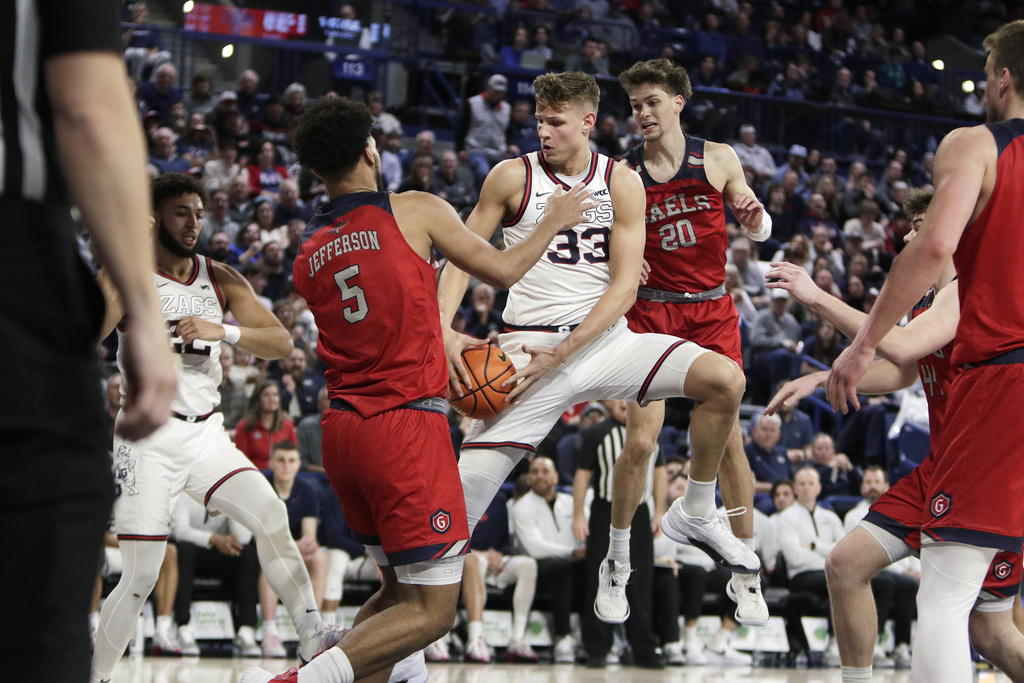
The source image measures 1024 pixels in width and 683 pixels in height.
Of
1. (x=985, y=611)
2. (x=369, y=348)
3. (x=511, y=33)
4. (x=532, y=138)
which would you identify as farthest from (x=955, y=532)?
(x=511, y=33)

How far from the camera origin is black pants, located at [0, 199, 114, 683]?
158 centimetres

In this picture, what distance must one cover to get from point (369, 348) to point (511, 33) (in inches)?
577

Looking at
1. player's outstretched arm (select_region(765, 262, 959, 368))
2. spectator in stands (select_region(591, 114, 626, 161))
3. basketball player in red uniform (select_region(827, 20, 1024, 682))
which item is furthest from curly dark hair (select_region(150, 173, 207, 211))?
spectator in stands (select_region(591, 114, 626, 161))

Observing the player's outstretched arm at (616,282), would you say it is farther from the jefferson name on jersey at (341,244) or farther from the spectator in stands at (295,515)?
the spectator in stands at (295,515)

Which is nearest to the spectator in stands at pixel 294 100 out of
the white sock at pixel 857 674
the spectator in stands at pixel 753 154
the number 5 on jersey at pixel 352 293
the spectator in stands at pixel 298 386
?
the spectator in stands at pixel 298 386

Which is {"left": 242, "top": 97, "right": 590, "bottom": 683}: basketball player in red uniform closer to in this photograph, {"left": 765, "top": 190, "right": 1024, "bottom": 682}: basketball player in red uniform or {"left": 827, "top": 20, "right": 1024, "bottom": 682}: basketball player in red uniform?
{"left": 765, "top": 190, "right": 1024, "bottom": 682}: basketball player in red uniform

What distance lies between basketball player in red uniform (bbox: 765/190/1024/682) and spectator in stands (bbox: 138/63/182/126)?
11293 mm

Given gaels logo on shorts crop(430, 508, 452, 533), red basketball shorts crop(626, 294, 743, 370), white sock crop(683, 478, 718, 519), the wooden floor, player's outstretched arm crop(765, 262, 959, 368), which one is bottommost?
the wooden floor

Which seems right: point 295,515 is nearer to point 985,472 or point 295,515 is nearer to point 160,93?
point 985,472

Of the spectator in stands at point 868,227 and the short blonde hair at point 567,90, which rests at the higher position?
the short blonde hair at point 567,90

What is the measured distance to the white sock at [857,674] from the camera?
4715mm

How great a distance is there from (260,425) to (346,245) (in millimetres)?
5883

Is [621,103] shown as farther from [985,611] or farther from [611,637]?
[985,611]

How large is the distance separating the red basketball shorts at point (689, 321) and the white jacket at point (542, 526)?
416cm
